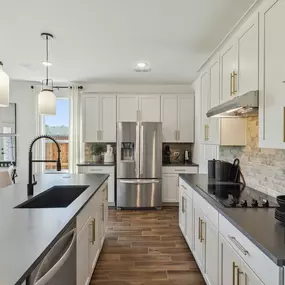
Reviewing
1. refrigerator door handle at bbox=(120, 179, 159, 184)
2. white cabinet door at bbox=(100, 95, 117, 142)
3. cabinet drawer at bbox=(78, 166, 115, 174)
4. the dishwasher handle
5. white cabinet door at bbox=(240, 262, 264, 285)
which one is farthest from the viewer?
white cabinet door at bbox=(100, 95, 117, 142)

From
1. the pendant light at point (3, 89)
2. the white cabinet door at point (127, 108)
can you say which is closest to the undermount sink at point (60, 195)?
the pendant light at point (3, 89)

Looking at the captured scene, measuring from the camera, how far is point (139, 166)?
498cm

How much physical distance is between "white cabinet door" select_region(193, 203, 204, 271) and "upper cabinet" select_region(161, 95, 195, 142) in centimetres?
272

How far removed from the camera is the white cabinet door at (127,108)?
209 inches

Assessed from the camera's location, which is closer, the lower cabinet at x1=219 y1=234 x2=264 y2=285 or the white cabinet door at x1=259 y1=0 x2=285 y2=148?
the lower cabinet at x1=219 y1=234 x2=264 y2=285

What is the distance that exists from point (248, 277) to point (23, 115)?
17.1 ft

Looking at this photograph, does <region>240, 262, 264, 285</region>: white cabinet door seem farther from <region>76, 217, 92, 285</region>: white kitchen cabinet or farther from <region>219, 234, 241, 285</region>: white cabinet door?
<region>76, 217, 92, 285</region>: white kitchen cabinet

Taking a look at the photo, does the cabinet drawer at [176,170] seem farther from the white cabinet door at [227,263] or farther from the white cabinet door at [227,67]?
the white cabinet door at [227,263]

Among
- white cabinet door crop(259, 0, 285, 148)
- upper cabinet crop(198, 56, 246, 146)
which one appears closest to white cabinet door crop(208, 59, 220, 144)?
upper cabinet crop(198, 56, 246, 146)

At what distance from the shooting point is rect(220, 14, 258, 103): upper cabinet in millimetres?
2014

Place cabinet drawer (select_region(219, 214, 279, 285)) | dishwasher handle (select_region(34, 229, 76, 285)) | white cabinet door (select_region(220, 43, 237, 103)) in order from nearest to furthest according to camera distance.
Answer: dishwasher handle (select_region(34, 229, 76, 285)) → cabinet drawer (select_region(219, 214, 279, 285)) → white cabinet door (select_region(220, 43, 237, 103))

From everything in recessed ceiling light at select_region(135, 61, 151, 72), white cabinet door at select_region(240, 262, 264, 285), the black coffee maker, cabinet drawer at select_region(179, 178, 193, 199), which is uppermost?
recessed ceiling light at select_region(135, 61, 151, 72)

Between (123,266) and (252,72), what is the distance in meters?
2.33

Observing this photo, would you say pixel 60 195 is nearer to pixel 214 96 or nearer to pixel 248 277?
pixel 248 277
